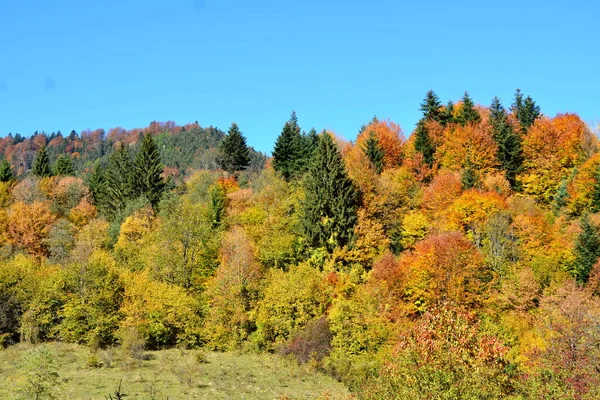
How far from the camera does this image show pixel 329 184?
176 feet

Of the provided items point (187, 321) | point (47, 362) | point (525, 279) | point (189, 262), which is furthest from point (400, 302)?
point (47, 362)

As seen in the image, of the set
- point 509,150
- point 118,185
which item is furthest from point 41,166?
point 509,150

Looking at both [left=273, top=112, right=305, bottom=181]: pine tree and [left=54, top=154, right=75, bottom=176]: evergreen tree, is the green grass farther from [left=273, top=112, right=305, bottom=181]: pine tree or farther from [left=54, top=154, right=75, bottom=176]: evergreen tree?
[left=54, top=154, right=75, bottom=176]: evergreen tree

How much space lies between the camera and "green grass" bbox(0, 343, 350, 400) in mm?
31381

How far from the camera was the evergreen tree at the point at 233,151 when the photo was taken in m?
85.6

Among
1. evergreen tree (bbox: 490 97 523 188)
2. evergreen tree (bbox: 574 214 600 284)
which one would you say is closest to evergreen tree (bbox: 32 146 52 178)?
evergreen tree (bbox: 490 97 523 188)

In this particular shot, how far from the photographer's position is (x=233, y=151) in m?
85.9

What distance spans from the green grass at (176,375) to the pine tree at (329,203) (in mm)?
14147

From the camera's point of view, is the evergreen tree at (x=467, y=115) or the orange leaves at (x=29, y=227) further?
the evergreen tree at (x=467, y=115)

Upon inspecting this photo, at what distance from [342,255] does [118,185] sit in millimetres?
42217

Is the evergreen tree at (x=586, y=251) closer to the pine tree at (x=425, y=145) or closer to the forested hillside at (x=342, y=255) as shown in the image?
the forested hillside at (x=342, y=255)

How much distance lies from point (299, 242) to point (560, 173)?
36.4 metres

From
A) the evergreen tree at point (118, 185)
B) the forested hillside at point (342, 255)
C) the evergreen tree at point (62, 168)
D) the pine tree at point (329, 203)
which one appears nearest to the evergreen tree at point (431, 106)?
the forested hillside at point (342, 255)

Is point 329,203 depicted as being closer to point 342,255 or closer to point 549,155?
point 342,255
